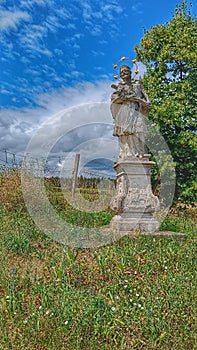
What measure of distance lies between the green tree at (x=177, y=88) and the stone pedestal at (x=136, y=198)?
593cm

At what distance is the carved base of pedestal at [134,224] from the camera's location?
5.56 metres

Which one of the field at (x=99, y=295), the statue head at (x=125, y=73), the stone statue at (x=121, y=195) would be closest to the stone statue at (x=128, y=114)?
the statue head at (x=125, y=73)

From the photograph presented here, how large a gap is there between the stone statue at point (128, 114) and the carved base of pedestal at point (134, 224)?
3.63 ft

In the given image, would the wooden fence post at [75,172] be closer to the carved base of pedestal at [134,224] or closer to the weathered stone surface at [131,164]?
the weathered stone surface at [131,164]

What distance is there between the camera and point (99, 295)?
3.02 m

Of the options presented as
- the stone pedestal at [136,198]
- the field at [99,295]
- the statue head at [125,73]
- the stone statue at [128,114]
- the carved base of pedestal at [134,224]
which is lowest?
the field at [99,295]

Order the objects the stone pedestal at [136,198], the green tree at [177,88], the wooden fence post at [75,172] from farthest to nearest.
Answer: the green tree at [177,88]
the wooden fence post at [75,172]
the stone pedestal at [136,198]

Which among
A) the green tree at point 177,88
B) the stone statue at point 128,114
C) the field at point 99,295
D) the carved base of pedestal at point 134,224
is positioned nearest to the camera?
the field at point 99,295

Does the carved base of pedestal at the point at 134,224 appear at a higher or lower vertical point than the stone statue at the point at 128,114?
lower

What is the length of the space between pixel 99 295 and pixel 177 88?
10.3 meters

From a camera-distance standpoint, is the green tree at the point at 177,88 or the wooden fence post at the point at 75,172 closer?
the wooden fence post at the point at 75,172

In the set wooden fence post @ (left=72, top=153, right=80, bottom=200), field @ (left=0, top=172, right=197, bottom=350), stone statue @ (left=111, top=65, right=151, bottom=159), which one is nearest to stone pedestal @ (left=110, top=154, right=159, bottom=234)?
stone statue @ (left=111, top=65, right=151, bottom=159)

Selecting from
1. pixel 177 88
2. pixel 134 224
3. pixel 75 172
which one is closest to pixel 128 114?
pixel 134 224

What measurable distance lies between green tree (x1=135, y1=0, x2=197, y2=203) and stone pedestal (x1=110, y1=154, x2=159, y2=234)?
5.93 meters
